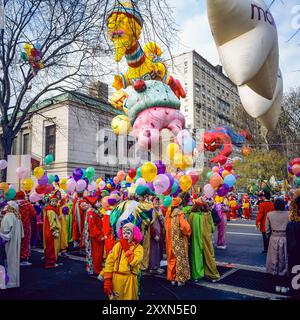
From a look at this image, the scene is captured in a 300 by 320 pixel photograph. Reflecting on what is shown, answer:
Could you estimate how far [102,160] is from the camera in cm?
2353

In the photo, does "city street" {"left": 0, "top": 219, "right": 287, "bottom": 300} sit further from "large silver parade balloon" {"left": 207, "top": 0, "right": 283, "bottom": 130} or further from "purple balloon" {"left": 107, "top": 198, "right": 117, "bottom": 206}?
"large silver parade balloon" {"left": 207, "top": 0, "right": 283, "bottom": 130}

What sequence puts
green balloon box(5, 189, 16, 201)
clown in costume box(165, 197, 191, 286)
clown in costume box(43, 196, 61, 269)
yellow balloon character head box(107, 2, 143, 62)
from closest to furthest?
yellow balloon character head box(107, 2, 143, 62)
clown in costume box(165, 197, 191, 286)
green balloon box(5, 189, 16, 201)
clown in costume box(43, 196, 61, 269)

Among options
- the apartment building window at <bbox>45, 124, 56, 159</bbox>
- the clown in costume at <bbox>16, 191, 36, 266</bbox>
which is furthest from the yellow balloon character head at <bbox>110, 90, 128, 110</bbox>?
the apartment building window at <bbox>45, 124, 56, 159</bbox>

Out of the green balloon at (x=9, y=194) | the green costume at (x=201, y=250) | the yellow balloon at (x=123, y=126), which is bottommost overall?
the green costume at (x=201, y=250)

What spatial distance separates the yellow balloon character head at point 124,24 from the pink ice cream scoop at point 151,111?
10.1 feet

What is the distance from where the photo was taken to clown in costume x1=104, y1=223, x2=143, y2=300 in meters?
3.53

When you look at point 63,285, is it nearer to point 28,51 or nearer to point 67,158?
point 28,51

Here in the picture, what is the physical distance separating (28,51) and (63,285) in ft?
19.1

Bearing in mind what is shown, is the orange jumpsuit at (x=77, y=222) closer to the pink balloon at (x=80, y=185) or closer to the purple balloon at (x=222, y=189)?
the pink balloon at (x=80, y=185)

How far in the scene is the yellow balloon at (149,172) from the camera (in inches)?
263

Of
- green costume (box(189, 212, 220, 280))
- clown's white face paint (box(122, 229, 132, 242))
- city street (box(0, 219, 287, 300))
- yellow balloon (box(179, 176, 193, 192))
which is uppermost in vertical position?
yellow balloon (box(179, 176, 193, 192))

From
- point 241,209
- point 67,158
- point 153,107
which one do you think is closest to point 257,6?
point 153,107

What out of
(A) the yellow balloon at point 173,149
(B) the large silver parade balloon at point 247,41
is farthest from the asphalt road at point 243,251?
(B) the large silver parade balloon at point 247,41

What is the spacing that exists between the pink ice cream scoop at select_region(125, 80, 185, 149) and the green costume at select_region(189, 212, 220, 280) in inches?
91.5
